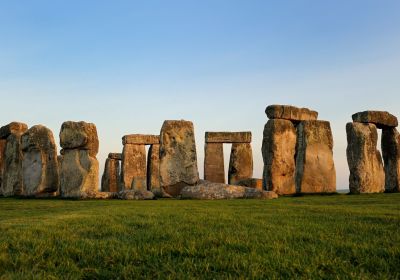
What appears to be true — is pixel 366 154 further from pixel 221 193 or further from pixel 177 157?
pixel 177 157

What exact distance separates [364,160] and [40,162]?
476 inches

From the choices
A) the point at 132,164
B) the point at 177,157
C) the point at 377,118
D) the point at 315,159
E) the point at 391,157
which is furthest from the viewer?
the point at 132,164

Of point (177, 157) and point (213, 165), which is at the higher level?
point (177, 157)

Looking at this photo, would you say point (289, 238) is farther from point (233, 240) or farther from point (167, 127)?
point (167, 127)

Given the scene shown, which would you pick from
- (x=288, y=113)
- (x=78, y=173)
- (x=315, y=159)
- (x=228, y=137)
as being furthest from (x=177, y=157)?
(x=228, y=137)

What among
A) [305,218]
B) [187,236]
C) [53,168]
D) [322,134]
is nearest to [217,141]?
[322,134]

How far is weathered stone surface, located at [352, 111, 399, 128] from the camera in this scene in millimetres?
16266

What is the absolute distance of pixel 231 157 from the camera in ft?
79.2

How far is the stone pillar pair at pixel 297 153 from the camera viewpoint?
52.3 feet

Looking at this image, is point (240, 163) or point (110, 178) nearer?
point (240, 163)

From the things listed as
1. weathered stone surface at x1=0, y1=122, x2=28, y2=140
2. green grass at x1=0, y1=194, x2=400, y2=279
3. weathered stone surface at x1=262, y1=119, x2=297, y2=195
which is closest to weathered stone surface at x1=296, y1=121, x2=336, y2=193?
weathered stone surface at x1=262, y1=119, x2=297, y2=195

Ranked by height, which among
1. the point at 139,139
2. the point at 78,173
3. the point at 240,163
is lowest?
the point at 78,173

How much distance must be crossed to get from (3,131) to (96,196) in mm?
7575

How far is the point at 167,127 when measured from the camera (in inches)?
609
